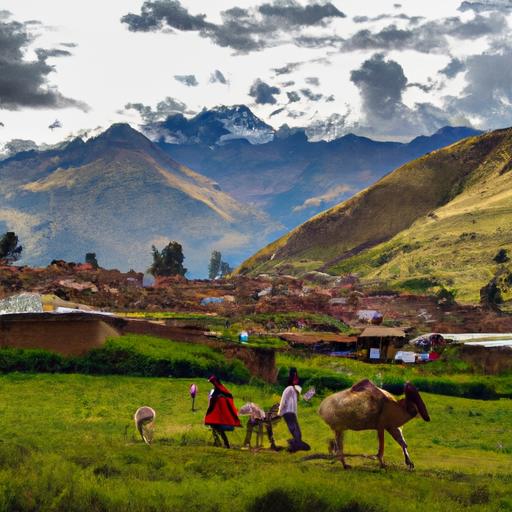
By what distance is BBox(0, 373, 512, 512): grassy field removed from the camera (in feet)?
47.4

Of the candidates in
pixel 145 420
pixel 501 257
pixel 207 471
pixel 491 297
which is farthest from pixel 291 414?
pixel 501 257

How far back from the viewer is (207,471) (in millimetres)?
16750

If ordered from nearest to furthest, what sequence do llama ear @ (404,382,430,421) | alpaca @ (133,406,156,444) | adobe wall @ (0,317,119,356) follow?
llama ear @ (404,382,430,421) < alpaca @ (133,406,156,444) < adobe wall @ (0,317,119,356)

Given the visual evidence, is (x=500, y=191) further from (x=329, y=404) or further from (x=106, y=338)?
(x=329, y=404)

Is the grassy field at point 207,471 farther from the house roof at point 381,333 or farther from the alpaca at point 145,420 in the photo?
the house roof at point 381,333

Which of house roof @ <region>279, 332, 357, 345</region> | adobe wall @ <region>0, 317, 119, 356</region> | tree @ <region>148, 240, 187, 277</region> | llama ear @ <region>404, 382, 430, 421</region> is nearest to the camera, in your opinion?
llama ear @ <region>404, 382, 430, 421</region>

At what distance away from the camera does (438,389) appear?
43.1m

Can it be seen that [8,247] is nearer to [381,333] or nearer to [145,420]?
[381,333]

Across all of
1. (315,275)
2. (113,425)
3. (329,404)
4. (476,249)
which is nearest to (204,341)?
(113,425)

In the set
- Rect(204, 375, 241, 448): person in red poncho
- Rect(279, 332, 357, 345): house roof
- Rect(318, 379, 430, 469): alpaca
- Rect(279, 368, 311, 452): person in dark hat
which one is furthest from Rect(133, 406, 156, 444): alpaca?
Rect(279, 332, 357, 345): house roof

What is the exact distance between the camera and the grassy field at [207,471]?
1444 cm

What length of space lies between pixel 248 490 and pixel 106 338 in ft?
83.9

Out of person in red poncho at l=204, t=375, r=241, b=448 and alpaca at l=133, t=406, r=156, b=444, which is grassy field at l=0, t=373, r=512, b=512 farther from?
person in red poncho at l=204, t=375, r=241, b=448

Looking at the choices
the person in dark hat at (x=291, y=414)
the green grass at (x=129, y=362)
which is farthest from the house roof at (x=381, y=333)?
the person in dark hat at (x=291, y=414)
